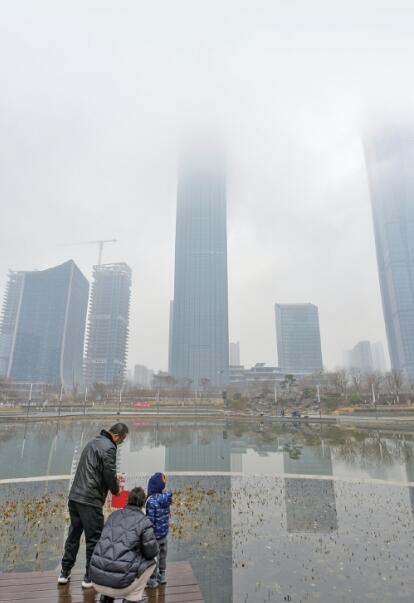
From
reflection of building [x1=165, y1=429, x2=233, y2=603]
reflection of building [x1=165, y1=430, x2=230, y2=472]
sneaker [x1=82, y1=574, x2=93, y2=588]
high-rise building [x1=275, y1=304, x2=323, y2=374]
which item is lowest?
reflection of building [x1=165, y1=429, x2=233, y2=603]

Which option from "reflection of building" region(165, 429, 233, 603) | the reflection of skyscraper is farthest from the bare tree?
"reflection of building" region(165, 429, 233, 603)

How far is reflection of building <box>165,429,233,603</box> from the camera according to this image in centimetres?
557

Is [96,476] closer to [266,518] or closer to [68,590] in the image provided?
[68,590]

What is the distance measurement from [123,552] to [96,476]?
1373mm

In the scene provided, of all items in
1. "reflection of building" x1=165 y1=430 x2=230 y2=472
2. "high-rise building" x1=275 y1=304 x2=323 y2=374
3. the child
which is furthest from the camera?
"high-rise building" x1=275 y1=304 x2=323 y2=374

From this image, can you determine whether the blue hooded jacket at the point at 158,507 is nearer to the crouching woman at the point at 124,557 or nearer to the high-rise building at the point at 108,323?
the crouching woman at the point at 124,557

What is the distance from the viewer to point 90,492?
428 centimetres

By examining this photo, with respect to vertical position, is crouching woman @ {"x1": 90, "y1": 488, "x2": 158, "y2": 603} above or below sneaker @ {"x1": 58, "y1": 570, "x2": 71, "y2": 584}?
above

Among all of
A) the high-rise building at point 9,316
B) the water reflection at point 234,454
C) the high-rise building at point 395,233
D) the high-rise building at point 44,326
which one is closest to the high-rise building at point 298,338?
the high-rise building at point 395,233

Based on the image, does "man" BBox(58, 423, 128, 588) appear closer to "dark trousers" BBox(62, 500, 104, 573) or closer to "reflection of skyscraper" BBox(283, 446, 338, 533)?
"dark trousers" BBox(62, 500, 104, 573)

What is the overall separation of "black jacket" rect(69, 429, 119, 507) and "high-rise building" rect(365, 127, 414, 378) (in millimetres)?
154277

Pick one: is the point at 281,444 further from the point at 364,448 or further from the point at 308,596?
the point at 308,596

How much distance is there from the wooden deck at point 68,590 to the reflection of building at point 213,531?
1.12 metres

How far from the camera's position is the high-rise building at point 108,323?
16975 cm
